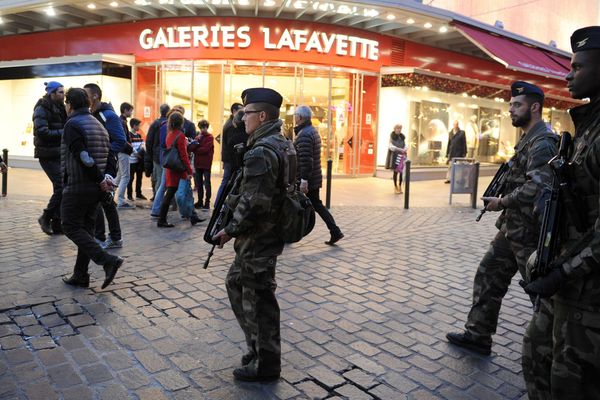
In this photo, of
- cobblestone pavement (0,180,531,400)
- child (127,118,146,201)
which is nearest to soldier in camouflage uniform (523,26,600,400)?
cobblestone pavement (0,180,531,400)

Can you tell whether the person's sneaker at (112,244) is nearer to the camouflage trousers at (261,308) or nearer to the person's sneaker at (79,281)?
the person's sneaker at (79,281)

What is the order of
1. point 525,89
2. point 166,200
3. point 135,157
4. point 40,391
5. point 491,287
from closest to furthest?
point 40,391 < point 525,89 < point 491,287 < point 166,200 < point 135,157

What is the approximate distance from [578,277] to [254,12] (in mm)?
14994

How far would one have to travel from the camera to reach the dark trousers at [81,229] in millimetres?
4816

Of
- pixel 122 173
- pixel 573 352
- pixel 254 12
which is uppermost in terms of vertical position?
pixel 254 12

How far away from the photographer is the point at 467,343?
154 inches

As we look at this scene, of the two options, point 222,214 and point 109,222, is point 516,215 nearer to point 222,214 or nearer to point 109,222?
point 222,214

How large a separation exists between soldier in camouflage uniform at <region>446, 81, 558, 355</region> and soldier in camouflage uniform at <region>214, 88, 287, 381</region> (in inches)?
60.2

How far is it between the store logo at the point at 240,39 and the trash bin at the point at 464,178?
20.7 ft

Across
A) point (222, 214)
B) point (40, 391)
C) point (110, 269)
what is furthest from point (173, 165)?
point (40, 391)

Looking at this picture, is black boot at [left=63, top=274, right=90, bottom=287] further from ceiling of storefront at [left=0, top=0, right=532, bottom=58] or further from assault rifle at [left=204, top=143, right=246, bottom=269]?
ceiling of storefront at [left=0, top=0, right=532, bottom=58]

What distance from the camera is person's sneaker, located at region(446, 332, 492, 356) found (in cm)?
385

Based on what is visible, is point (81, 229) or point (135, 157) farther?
point (135, 157)

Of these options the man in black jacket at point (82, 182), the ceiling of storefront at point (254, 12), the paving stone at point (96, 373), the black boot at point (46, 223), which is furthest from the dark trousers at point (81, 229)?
the ceiling of storefront at point (254, 12)
